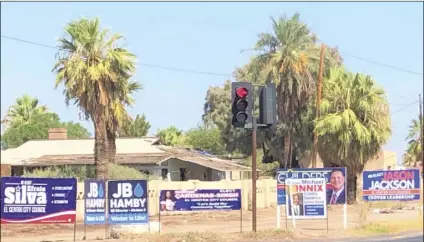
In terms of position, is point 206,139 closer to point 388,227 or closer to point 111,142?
point 111,142

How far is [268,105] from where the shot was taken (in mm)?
17750

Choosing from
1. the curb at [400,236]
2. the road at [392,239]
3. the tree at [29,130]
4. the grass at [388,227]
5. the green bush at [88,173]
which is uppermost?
the tree at [29,130]

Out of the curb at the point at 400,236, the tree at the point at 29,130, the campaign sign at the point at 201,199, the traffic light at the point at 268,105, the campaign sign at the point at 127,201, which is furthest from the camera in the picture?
the tree at the point at 29,130

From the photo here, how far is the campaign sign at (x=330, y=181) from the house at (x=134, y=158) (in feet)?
62.1

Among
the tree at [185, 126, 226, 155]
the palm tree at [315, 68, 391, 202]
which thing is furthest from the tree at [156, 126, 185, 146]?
the palm tree at [315, 68, 391, 202]

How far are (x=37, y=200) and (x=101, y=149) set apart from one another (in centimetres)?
1333

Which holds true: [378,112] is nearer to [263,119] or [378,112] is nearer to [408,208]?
[408,208]

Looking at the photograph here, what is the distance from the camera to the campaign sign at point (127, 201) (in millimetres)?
18891

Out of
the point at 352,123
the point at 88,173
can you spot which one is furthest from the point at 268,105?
the point at 352,123

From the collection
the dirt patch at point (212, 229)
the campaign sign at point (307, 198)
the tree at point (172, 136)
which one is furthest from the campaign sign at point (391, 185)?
the tree at point (172, 136)

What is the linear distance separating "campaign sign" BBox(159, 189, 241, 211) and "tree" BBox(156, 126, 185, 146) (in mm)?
52223

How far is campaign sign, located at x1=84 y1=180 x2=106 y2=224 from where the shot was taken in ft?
62.3

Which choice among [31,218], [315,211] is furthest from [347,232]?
[31,218]

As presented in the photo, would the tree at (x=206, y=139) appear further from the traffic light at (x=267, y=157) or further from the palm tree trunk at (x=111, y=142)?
the palm tree trunk at (x=111, y=142)
